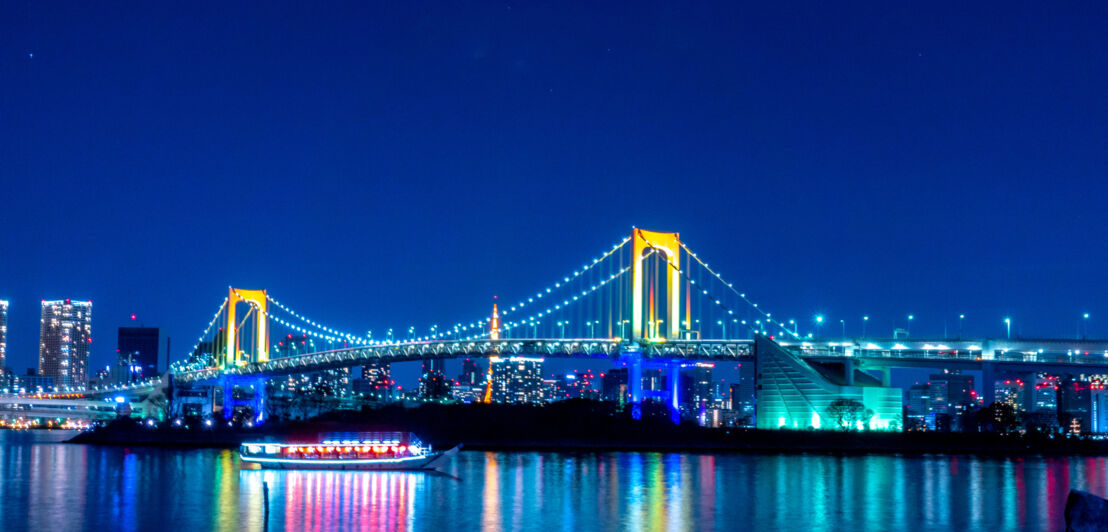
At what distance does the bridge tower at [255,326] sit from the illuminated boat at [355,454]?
44.5 metres

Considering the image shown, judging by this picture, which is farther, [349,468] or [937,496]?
[349,468]

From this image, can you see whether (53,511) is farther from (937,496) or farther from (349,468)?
Result: (937,496)

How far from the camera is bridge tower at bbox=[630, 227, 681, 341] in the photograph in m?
70.8

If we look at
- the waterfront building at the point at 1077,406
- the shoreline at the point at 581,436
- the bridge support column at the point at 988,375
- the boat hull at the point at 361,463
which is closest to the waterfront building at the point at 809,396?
the shoreline at the point at 581,436

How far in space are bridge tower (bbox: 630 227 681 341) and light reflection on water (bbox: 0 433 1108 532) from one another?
1369cm

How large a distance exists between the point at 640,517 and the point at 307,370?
61.2 m

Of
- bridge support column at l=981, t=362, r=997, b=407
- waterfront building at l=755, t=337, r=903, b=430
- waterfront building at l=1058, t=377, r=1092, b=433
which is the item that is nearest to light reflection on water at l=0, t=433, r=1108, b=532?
waterfront building at l=755, t=337, r=903, b=430

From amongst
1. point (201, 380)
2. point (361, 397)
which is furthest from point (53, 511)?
point (361, 397)

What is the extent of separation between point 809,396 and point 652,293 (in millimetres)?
10940

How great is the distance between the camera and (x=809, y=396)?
223ft

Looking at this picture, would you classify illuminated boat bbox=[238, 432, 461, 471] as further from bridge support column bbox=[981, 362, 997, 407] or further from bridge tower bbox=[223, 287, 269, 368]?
bridge tower bbox=[223, 287, 269, 368]

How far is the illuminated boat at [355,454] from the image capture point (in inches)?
2018

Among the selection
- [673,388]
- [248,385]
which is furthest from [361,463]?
[248,385]

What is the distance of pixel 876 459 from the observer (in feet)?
200
